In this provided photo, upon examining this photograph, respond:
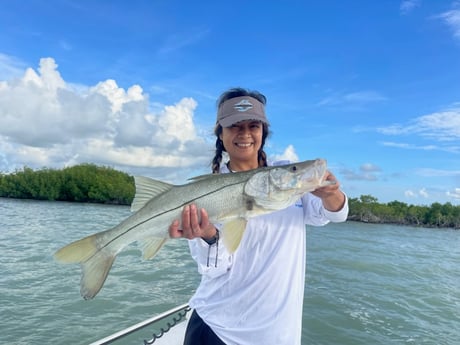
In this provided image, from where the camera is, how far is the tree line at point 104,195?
78812 mm

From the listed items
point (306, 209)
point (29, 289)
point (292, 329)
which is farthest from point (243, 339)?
point (29, 289)

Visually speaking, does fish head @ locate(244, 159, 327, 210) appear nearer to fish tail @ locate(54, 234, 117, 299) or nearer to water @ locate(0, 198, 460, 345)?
fish tail @ locate(54, 234, 117, 299)

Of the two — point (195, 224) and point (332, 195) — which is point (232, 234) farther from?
point (332, 195)

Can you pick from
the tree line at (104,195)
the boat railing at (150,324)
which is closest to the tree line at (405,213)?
the tree line at (104,195)

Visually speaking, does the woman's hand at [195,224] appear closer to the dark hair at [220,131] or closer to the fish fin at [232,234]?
the fish fin at [232,234]

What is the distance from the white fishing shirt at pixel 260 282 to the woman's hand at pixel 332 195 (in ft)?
0.14

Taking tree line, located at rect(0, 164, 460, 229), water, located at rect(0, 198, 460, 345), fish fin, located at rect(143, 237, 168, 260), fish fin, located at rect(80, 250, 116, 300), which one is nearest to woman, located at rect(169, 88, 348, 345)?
fish fin, located at rect(143, 237, 168, 260)

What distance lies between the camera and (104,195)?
86.2 meters

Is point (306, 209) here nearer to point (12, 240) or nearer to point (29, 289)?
point (29, 289)

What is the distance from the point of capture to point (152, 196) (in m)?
2.54

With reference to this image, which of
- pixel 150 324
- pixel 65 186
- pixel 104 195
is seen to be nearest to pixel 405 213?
pixel 104 195

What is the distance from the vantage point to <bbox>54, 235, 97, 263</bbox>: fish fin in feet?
7.52

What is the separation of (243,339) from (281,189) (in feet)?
3.07

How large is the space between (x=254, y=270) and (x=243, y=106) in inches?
43.8
